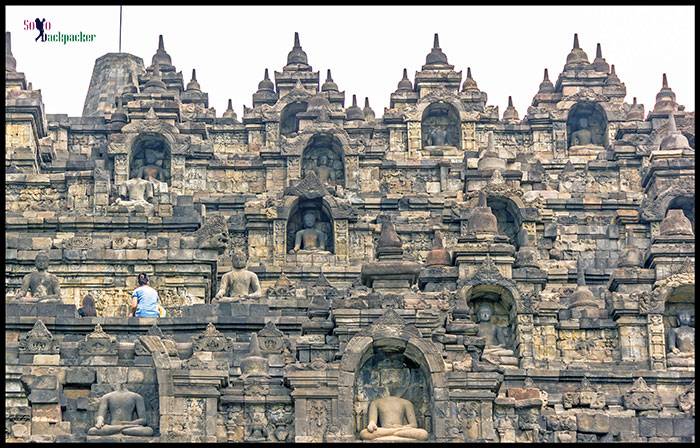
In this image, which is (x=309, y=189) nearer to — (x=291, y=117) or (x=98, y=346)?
(x=291, y=117)

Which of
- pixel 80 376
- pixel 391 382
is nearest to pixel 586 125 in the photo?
pixel 391 382

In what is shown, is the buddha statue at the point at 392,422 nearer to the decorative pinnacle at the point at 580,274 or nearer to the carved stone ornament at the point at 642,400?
the carved stone ornament at the point at 642,400

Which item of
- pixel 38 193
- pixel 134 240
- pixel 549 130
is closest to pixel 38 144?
pixel 38 193

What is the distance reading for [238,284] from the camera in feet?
210

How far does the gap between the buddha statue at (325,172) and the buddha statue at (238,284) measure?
1299 centimetres

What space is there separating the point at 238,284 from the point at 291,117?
18473 mm

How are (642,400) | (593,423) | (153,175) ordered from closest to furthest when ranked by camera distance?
(593,423)
(642,400)
(153,175)

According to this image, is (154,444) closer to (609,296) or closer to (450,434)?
(450,434)

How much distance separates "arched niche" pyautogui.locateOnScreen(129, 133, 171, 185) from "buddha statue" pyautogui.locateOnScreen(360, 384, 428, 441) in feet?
75.9

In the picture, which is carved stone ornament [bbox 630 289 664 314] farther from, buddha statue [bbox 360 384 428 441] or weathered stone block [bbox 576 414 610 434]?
buddha statue [bbox 360 384 428 441]

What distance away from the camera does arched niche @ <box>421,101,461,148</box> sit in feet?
263

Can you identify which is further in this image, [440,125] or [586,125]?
[586,125]

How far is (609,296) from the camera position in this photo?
2611 inches

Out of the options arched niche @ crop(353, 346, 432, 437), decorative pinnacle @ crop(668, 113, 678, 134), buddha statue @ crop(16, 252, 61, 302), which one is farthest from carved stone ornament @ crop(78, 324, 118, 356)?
decorative pinnacle @ crop(668, 113, 678, 134)
